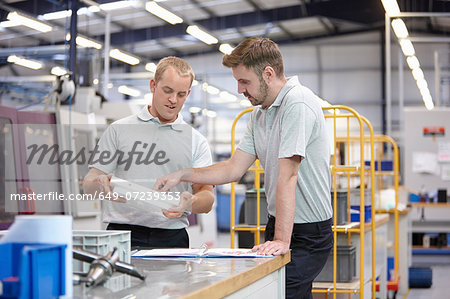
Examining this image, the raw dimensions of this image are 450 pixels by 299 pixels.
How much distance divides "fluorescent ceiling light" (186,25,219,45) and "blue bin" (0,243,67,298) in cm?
746

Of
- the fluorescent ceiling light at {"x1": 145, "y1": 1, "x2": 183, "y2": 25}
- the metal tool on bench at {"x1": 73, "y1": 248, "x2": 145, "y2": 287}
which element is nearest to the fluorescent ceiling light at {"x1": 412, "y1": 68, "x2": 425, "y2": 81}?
the fluorescent ceiling light at {"x1": 145, "y1": 1, "x2": 183, "y2": 25}

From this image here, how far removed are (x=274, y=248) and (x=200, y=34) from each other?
6.97 metres

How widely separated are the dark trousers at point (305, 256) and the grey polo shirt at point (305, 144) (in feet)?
0.13

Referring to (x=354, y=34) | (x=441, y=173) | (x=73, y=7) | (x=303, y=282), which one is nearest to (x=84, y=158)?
(x=303, y=282)

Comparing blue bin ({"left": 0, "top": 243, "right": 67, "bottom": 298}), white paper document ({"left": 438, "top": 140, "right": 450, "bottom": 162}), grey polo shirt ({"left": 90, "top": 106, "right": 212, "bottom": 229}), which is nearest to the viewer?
blue bin ({"left": 0, "top": 243, "right": 67, "bottom": 298})

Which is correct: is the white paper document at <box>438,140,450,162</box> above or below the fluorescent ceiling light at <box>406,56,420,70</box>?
below

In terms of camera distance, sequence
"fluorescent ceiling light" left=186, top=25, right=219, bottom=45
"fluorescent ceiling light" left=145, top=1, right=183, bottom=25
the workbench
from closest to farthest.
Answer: the workbench
"fluorescent ceiling light" left=145, top=1, right=183, bottom=25
"fluorescent ceiling light" left=186, top=25, right=219, bottom=45

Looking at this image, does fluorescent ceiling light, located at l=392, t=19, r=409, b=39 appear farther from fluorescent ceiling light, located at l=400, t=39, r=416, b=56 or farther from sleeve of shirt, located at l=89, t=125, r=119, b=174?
sleeve of shirt, located at l=89, t=125, r=119, b=174

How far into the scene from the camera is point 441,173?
9633mm

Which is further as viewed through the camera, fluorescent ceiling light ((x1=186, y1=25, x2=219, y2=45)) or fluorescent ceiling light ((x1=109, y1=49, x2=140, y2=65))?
fluorescent ceiling light ((x1=109, y1=49, x2=140, y2=65))

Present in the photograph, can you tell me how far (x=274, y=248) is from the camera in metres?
2.04

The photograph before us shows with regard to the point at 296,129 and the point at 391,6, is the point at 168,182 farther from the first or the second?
the point at 391,6

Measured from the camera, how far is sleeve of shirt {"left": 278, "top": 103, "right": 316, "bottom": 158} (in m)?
2.13

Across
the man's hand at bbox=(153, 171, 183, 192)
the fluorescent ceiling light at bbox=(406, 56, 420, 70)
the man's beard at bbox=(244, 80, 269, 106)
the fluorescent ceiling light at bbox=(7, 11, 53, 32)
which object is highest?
the fluorescent ceiling light at bbox=(7, 11, 53, 32)
